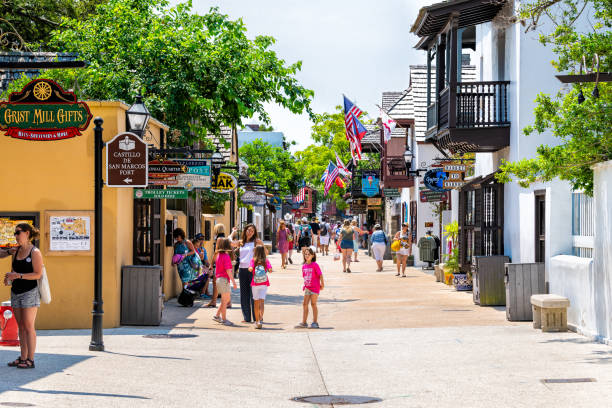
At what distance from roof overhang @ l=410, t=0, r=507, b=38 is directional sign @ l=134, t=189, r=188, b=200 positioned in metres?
7.90

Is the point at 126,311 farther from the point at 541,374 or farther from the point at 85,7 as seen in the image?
the point at 85,7

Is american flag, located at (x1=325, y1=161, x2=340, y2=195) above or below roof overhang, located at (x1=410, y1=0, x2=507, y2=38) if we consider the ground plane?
below

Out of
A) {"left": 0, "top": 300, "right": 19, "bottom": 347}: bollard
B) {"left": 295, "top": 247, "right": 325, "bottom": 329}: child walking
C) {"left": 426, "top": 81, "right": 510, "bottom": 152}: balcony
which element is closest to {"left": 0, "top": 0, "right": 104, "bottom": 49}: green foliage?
{"left": 426, "top": 81, "right": 510, "bottom": 152}: balcony

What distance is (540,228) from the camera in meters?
17.8

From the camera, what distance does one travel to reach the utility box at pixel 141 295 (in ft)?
51.4

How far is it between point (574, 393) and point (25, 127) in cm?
964

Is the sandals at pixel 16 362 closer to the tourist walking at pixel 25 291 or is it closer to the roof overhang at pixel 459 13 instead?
the tourist walking at pixel 25 291

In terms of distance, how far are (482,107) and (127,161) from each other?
951 cm

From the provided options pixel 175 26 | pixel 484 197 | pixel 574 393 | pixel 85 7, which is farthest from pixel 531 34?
pixel 85 7

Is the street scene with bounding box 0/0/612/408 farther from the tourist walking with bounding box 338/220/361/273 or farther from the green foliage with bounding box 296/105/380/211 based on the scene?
the green foliage with bounding box 296/105/380/211

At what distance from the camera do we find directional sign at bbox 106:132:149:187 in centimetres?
1388

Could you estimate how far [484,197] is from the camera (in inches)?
856

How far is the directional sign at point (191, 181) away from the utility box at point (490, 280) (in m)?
6.12

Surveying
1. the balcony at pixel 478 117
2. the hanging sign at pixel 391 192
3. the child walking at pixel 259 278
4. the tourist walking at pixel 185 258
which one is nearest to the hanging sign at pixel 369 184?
the hanging sign at pixel 391 192
